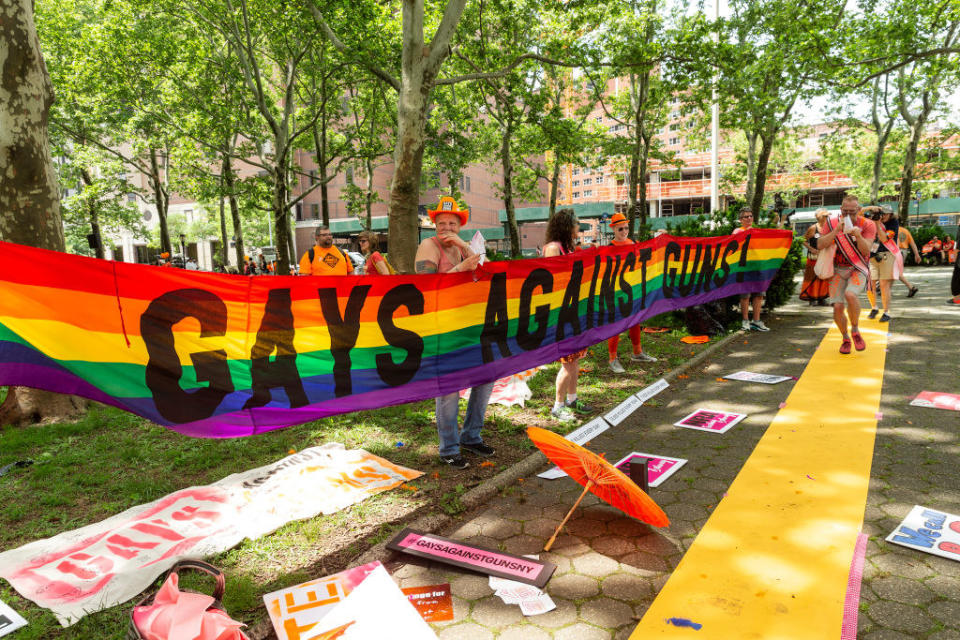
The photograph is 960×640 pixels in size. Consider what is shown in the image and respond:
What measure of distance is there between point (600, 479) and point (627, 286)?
163 inches

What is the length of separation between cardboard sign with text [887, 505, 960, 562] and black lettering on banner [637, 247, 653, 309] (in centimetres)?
420

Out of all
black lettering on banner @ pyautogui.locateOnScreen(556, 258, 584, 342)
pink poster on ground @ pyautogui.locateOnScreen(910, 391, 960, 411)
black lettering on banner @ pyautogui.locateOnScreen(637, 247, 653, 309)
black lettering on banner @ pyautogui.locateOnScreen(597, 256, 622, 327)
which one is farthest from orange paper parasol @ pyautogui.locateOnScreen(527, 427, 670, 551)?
black lettering on banner @ pyautogui.locateOnScreen(637, 247, 653, 309)

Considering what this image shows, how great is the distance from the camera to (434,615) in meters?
2.81

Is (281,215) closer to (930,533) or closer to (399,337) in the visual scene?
(399,337)

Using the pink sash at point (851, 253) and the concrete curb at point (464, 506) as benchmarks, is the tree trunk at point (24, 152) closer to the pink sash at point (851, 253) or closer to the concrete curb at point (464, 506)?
the concrete curb at point (464, 506)

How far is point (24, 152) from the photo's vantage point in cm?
560

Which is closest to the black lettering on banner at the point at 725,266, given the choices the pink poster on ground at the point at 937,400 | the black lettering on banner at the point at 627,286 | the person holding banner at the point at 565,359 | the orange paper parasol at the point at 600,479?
the black lettering on banner at the point at 627,286

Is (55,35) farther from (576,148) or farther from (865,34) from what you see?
(865,34)

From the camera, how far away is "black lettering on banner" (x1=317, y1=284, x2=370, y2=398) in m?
4.08

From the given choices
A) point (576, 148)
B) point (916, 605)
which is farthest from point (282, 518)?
point (576, 148)

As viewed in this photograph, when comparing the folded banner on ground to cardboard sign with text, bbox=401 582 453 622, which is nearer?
cardboard sign with text, bbox=401 582 453 622

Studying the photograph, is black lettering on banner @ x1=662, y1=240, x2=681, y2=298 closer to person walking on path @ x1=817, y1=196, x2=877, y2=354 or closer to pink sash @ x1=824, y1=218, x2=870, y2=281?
person walking on path @ x1=817, y1=196, x2=877, y2=354

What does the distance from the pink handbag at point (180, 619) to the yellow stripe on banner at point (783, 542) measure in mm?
1822

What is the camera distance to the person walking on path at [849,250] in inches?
288
